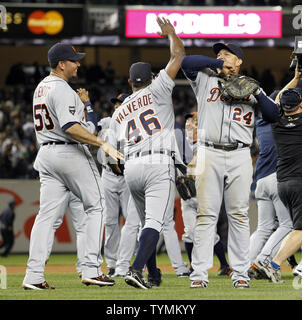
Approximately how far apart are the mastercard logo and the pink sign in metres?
2.39

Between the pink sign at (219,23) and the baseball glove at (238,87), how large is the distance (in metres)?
→ 14.5

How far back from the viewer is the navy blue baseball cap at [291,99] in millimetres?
7719

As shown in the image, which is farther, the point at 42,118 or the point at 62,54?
the point at 62,54

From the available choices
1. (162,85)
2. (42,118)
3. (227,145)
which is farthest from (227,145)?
(42,118)

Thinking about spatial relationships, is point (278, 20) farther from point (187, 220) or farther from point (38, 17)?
point (187, 220)

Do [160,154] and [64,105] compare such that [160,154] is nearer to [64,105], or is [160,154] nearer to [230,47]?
[64,105]

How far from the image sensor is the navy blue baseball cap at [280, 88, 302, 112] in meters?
7.72

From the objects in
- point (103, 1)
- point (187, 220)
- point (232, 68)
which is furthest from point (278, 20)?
point (232, 68)

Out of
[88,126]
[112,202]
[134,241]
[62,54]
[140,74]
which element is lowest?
[134,241]

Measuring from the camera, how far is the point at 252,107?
23.1 ft

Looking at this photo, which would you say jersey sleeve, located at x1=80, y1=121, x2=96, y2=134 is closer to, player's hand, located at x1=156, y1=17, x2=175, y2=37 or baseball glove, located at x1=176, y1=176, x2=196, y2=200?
player's hand, located at x1=156, y1=17, x2=175, y2=37

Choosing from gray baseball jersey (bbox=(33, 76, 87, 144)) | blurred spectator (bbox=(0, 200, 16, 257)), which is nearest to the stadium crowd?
blurred spectator (bbox=(0, 200, 16, 257))

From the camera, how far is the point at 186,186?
8406mm

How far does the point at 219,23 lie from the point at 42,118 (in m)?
15.1
